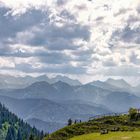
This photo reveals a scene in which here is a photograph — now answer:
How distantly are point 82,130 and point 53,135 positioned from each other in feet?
33.4

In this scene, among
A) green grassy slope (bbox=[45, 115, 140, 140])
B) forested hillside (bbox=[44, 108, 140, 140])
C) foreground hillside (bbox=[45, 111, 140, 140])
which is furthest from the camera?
green grassy slope (bbox=[45, 115, 140, 140])

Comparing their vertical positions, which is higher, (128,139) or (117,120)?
(117,120)

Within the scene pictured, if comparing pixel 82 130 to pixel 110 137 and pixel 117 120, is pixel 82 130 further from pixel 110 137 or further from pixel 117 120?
pixel 110 137

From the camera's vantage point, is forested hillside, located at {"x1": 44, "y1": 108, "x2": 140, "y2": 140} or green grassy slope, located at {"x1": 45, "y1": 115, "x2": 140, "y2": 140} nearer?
forested hillside, located at {"x1": 44, "y1": 108, "x2": 140, "y2": 140}

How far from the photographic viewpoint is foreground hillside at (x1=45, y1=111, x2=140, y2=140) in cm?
12526

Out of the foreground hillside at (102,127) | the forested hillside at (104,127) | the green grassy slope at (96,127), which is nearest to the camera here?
the forested hillside at (104,127)

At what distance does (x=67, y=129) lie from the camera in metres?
133

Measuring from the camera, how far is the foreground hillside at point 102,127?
12526 cm

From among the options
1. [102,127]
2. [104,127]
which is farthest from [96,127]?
[104,127]

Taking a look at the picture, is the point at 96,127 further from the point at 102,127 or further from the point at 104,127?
the point at 104,127

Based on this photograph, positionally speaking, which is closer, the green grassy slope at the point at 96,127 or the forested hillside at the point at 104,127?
the forested hillside at the point at 104,127

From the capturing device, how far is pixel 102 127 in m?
132

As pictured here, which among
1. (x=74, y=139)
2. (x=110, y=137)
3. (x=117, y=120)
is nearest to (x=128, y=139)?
(x=110, y=137)

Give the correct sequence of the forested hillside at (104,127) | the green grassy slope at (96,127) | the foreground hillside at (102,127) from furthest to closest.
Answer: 1. the green grassy slope at (96,127)
2. the foreground hillside at (102,127)
3. the forested hillside at (104,127)
